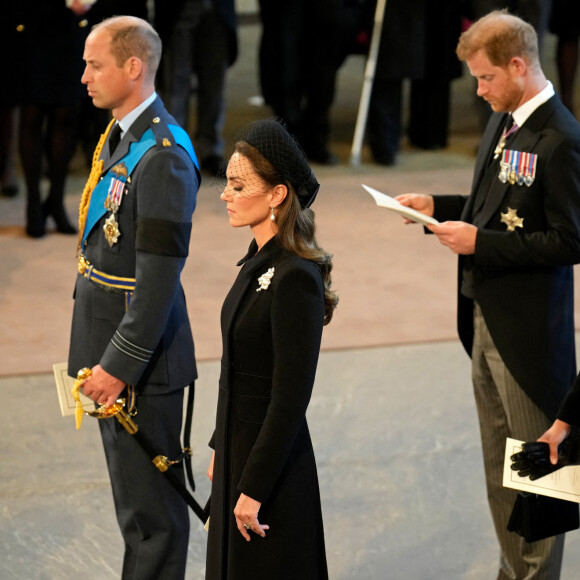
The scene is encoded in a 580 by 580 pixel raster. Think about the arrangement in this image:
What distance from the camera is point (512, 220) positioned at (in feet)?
9.98

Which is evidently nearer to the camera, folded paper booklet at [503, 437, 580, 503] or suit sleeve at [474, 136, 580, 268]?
folded paper booklet at [503, 437, 580, 503]

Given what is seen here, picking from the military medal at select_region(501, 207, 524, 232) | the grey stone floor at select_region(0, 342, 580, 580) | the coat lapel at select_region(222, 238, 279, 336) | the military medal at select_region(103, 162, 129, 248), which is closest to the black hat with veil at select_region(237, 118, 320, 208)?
the coat lapel at select_region(222, 238, 279, 336)

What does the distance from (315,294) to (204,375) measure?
2564 millimetres

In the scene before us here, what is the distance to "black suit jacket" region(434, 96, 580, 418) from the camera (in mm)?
2945

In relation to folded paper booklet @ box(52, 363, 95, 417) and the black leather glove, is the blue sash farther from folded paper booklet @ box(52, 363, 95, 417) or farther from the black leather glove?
the black leather glove

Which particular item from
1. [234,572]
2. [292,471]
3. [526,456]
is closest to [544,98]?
[526,456]

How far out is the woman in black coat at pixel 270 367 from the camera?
238 cm

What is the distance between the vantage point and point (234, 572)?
98.7 inches

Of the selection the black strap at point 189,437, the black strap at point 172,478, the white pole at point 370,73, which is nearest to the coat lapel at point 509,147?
the black strap at point 189,437

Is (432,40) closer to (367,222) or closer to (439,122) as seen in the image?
(439,122)

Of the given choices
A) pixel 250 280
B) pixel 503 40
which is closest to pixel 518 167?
pixel 503 40

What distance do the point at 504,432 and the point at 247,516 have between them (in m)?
1.11

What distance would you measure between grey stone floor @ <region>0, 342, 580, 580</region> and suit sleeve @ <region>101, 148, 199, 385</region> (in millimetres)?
965

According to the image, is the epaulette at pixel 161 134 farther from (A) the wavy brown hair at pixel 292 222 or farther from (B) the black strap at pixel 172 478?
(B) the black strap at pixel 172 478
